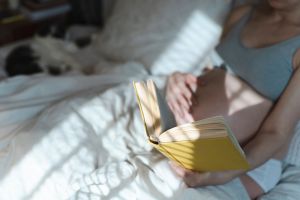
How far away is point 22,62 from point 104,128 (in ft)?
2.43

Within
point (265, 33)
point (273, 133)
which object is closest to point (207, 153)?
point (273, 133)

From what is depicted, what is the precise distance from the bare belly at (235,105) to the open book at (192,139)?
10.2 inches

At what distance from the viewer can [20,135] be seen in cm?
A: 105

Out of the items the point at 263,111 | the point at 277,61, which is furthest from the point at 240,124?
the point at 277,61

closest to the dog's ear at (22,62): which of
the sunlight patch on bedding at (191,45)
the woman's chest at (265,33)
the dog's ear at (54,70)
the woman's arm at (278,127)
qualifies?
the dog's ear at (54,70)

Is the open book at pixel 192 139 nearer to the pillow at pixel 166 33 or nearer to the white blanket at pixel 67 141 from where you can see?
the white blanket at pixel 67 141

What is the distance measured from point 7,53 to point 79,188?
103cm

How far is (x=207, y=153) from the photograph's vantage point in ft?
2.67

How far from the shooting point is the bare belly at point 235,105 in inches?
44.7

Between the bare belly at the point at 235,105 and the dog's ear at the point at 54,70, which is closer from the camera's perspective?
the bare belly at the point at 235,105

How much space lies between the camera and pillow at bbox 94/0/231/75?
149 centimetres

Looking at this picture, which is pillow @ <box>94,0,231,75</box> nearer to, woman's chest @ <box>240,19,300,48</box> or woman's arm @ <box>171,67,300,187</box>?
woman's chest @ <box>240,19,300,48</box>

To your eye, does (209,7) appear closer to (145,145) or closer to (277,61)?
(277,61)

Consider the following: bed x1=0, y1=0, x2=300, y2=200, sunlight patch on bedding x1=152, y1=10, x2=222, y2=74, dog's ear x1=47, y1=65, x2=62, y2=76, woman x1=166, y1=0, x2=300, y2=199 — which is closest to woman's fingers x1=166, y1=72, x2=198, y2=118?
woman x1=166, y1=0, x2=300, y2=199
